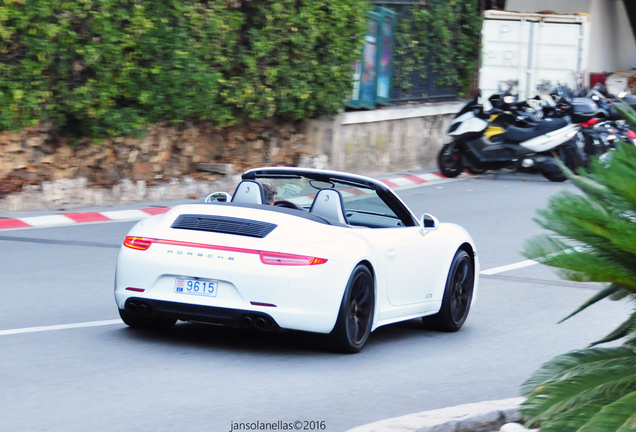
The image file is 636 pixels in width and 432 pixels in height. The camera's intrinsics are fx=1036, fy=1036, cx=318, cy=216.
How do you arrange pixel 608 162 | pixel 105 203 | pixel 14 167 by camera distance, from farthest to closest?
pixel 105 203, pixel 14 167, pixel 608 162

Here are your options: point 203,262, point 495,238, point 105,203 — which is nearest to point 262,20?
point 105,203

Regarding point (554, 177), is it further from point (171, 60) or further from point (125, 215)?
point (125, 215)

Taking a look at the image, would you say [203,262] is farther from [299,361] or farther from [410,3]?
[410,3]

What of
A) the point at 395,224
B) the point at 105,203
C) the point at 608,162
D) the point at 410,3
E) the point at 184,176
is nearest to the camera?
the point at 608,162

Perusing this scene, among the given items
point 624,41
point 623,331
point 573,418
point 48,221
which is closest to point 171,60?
point 48,221

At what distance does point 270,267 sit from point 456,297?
2547 millimetres

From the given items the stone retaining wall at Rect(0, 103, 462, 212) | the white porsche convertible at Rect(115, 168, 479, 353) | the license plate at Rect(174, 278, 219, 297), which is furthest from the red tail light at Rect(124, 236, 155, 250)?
the stone retaining wall at Rect(0, 103, 462, 212)

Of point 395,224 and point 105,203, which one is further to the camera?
point 105,203

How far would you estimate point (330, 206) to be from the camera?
732 centimetres

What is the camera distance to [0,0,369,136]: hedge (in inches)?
497

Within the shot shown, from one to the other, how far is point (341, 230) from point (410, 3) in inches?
611

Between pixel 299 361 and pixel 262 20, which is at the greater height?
pixel 262 20

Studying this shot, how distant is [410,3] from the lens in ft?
71.3

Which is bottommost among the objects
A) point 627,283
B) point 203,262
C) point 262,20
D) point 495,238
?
point 495,238
